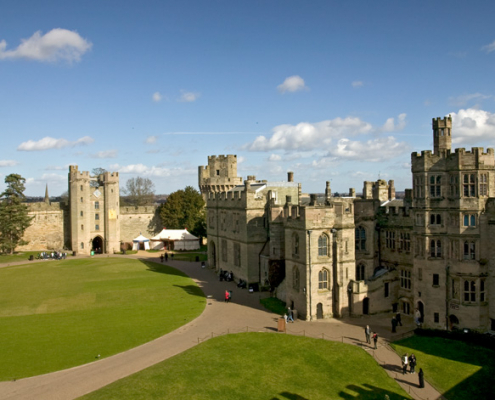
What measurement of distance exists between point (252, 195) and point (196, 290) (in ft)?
37.2

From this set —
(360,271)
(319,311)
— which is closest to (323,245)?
(319,311)

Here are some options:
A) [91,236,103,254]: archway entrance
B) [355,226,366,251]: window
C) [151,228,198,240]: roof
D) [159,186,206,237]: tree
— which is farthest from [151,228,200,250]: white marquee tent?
[355,226,366,251]: window

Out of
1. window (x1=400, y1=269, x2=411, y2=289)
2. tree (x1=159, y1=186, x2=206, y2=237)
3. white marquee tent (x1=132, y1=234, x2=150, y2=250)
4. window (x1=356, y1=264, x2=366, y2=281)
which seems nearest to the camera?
window (x1=400, y1=269, x2=411, y2=289)

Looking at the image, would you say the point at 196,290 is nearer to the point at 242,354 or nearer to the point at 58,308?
the point at 58,308

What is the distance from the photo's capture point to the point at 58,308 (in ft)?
125

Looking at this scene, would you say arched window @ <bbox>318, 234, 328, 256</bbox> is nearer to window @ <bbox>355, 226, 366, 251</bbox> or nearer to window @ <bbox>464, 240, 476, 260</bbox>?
window @ <bbox>355, 226, 366, 251</bbox>

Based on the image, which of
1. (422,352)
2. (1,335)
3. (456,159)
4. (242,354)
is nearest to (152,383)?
(242,354)

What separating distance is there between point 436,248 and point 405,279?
19.5 ft

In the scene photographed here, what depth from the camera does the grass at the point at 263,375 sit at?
22.6 meters

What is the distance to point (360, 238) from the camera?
1567 inches

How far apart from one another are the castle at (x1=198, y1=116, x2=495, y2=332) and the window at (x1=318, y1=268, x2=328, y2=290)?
8 cm

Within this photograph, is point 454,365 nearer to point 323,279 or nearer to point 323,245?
point 323,279

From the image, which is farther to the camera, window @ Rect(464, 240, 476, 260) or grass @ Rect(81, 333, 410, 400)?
window @ Rect(464, 240, 476, 260)

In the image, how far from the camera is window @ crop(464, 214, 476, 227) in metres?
31.0
